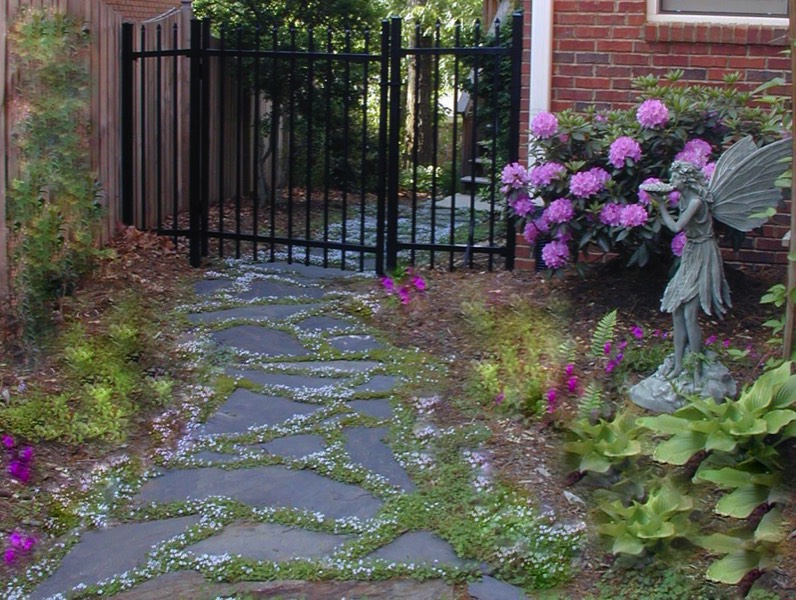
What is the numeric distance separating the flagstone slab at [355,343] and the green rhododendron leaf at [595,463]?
2048mm

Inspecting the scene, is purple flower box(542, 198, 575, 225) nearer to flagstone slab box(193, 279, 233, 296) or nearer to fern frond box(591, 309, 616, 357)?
fern frond box(591, 309, 616, 357)

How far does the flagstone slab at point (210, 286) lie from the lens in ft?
24.6

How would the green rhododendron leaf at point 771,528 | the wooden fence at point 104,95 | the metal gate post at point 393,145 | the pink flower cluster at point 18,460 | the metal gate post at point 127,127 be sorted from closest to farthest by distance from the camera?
the green rhododendron leaf at point 771,528 → the pink flower cluster at point 18,460 → the wooden fence at point 104,95 → the metal gate post at point 393,145 → the metal gate post at point 127,127

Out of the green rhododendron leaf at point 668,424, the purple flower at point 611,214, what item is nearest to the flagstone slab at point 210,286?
the purple flower at point 611,214

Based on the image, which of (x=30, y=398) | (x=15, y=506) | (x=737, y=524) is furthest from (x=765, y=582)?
(x=30, y=398)

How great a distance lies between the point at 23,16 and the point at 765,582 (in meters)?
4.88

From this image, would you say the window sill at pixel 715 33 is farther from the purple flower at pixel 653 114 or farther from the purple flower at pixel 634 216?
the purple flower at pixel 634 216

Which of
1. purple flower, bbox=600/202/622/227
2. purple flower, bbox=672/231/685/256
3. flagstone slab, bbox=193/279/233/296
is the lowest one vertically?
flagstone slab, bbox=193/279/233/296

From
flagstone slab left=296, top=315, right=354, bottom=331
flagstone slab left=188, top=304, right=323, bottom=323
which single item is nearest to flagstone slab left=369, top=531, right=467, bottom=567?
flagstone slab left=296, top=315, right=354, bottom=331

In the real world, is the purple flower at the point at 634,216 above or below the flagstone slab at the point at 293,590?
above

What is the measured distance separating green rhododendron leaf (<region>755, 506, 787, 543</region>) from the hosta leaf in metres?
0.06

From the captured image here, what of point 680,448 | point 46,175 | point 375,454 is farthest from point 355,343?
point 680,448

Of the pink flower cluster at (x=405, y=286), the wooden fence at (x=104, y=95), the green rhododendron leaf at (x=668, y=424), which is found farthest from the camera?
the wooden fence at (x=104, y=95)

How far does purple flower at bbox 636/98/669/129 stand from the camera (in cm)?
636
